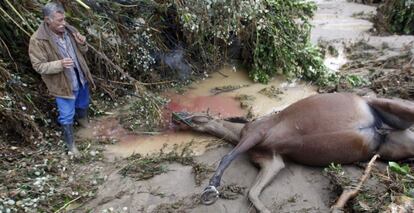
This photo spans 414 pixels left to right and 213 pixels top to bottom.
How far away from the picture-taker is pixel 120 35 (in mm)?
5836

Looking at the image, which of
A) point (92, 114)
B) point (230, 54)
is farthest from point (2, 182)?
point (230, 54)

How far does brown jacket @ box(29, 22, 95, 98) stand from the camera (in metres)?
4.41

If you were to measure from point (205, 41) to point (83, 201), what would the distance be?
322 centimetres

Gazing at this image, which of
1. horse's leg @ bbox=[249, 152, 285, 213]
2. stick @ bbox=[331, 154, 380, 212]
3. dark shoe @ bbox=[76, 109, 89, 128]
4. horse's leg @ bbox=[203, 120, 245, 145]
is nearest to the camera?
stick @ bbox=[331, 154, 380, 212]

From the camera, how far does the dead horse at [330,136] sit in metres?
4.05

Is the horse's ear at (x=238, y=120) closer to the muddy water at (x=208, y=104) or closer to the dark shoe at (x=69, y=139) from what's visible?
the muddy water at (x=208, y=104)

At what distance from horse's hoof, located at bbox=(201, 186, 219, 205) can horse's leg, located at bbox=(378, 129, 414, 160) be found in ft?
5.18

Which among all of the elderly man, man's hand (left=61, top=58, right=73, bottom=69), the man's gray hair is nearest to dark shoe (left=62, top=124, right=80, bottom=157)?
the elderly man

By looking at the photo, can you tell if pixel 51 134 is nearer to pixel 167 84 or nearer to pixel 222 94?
pixel 167 84

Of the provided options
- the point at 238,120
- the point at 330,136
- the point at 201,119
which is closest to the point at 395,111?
the point at 330,136

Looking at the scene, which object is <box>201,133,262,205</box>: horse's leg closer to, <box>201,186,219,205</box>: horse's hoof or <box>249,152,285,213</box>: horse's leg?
<box>201,186,219,205</box>: horse's hoof

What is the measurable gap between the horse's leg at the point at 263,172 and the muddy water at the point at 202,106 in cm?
76

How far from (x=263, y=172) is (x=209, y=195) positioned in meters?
0.57

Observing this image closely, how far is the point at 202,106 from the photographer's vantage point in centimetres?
577
